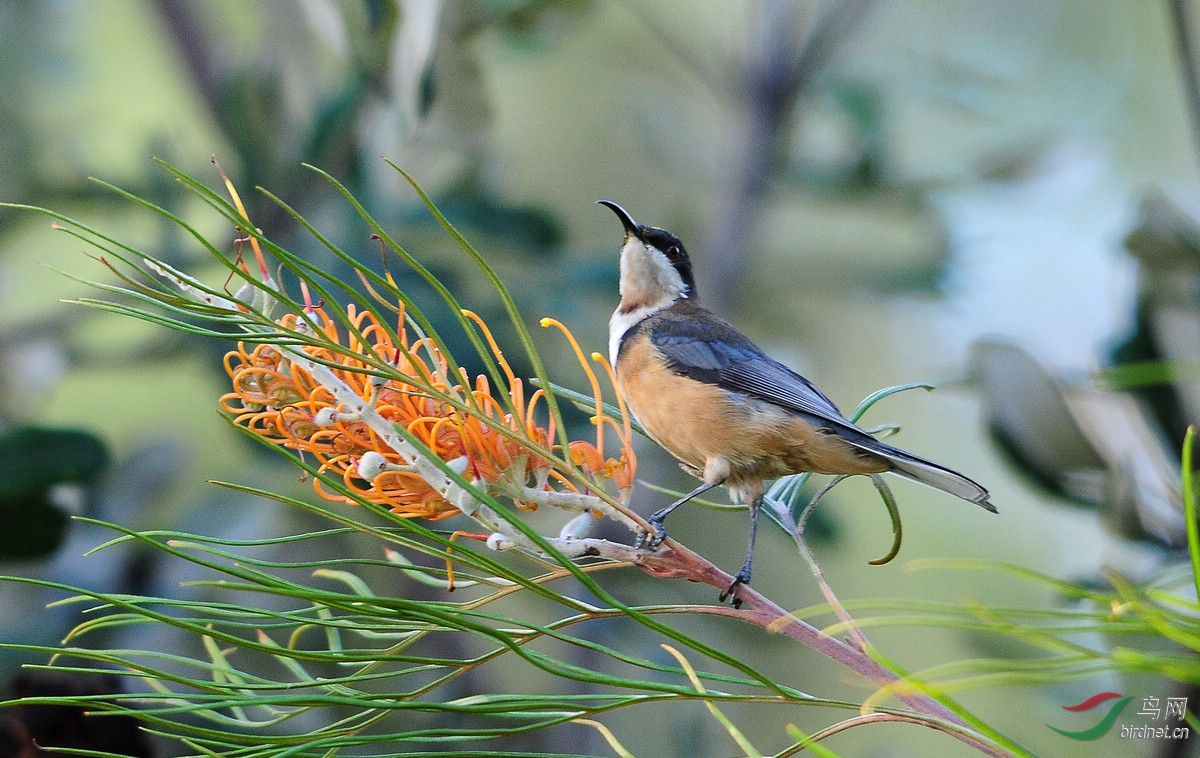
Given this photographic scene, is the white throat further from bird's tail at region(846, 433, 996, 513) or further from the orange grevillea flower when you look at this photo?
the orange grevillea flower

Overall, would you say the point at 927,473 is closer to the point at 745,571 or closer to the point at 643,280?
the point at 745,571

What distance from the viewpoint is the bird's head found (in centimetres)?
105

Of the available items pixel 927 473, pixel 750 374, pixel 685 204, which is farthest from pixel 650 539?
pixel 685 204

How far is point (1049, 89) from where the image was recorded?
205 cm

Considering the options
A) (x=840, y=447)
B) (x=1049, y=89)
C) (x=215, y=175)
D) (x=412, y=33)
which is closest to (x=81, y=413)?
(x=215, y=175)

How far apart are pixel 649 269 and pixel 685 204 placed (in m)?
1.06

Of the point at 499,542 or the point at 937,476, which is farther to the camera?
the point at 937,476

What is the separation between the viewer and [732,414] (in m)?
0.79

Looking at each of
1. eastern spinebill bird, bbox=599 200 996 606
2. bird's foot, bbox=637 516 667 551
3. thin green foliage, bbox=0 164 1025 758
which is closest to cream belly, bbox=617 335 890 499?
eastern spinebill bird, bbox=599 200 996 606

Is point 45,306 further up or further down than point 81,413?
further up

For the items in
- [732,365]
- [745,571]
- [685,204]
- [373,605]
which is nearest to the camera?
[373,605]

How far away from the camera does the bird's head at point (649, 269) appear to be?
3.45ft

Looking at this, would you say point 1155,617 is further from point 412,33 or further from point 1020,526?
point 1020,526

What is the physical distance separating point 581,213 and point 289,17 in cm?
71
